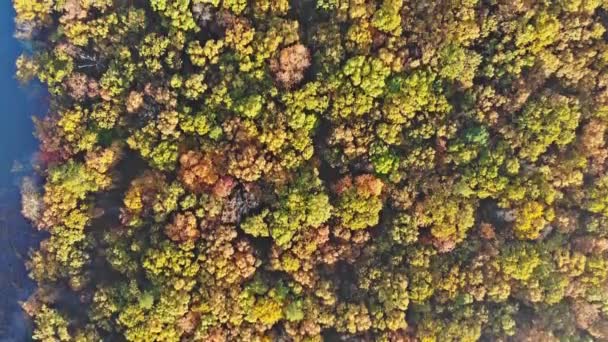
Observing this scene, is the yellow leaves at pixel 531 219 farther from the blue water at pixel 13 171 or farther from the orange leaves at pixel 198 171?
the blue water at pixel 13 171

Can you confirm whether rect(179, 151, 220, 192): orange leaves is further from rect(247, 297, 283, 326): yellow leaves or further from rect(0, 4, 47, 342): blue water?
rect(0, 4, 47, 342): blue water

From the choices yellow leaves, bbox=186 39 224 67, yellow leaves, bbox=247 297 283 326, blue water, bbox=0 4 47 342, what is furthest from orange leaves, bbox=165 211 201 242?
blue water, bbox=0 4 47 342

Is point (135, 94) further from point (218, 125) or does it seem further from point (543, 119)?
point (543, 119)

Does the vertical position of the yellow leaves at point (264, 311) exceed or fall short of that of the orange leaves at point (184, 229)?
it falls short

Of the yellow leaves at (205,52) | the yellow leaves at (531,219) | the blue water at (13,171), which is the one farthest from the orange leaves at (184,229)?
the yellow leaves at (531,219)

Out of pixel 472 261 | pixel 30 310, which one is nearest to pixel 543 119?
pixel 472 261

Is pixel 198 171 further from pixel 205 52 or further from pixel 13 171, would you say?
pixel 13 171
